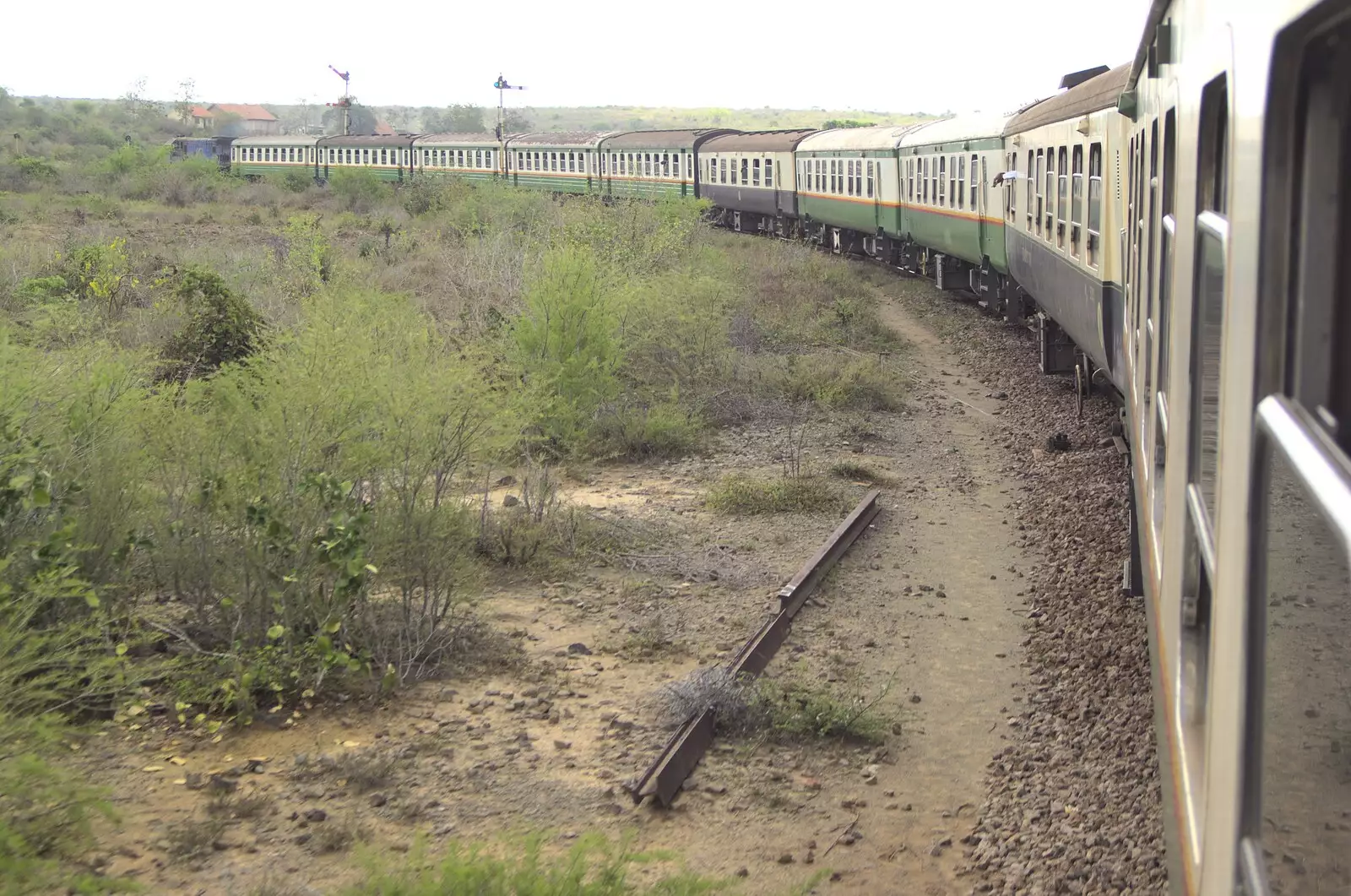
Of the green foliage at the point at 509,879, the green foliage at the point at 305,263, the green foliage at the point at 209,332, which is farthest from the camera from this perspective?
the green foliage at the point at 305,263

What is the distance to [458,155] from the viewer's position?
48562 mm

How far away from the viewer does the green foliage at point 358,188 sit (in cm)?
4619

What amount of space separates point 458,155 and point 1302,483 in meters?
49.2

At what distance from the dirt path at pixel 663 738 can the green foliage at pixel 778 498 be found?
435 mm

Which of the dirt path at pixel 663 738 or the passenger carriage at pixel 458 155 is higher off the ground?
the passenger carriage at pixel 458 155

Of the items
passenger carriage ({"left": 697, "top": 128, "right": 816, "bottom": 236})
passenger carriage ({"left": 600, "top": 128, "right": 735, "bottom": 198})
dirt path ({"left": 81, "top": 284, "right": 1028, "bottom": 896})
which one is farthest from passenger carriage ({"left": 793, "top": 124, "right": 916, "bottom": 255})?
dirt path ({"left": 81, "top": 284, "right": 1028, "bottom": 896})

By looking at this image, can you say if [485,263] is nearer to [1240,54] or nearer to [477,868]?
[477,868]

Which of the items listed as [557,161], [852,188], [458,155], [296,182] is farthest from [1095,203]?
[296,182]

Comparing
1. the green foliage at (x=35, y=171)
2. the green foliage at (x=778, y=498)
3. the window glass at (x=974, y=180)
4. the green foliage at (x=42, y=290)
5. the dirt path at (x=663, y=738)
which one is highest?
the green foliage at (x=35, y=171)

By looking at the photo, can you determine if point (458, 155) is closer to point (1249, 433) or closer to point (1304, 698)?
point (1249, 433)

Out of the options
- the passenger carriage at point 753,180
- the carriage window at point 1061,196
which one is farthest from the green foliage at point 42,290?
the passenger carriage at point 753,180

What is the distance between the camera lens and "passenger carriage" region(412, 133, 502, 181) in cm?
4638

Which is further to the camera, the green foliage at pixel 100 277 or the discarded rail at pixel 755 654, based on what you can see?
the green foliage at pixel 100 277

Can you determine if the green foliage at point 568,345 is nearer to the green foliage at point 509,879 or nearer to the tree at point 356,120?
the green foliage at point 509,879
